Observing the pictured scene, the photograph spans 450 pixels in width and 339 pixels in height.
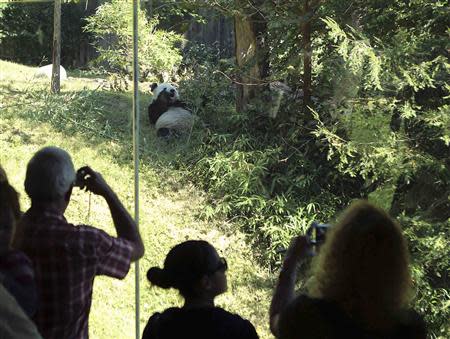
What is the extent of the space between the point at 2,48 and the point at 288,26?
347cm

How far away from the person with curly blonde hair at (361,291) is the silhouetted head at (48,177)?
0.62m

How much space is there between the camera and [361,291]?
1.16m

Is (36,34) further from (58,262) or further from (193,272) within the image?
(193,272)

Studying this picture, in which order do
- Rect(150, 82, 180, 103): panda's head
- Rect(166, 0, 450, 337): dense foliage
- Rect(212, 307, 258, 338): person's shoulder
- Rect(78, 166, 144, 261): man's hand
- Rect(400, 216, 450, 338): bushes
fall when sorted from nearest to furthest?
1. Rect(212, 307, 258, 338): person's shoulder
2. Rect(78, 166, 144, 261): man's hand
3. Rect(400, 216, 450, 338): bushes
4. Rect(166, 0, 450, 337): dense foliage
5. Rect(150, 82, 180, 103): panda's head

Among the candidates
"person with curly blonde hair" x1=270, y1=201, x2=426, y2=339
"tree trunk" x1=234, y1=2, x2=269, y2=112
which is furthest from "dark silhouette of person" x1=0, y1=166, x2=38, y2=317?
"tree trunk" x1=234, y1=2, x2=269, y2=112

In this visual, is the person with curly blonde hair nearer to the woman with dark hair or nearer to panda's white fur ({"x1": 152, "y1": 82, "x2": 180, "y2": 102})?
the woman with dark hair

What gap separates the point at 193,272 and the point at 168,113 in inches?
155

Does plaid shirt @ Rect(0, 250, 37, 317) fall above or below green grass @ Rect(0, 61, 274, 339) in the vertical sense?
above

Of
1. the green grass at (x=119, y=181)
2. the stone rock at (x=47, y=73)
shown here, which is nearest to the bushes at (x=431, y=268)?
the green grass at (x=119, y=181)

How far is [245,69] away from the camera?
4.82 m

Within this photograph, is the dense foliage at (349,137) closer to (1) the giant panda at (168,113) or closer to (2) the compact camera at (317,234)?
(1) the giant panda at (168,113)

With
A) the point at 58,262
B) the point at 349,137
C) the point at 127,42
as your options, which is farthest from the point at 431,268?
the point at 127,42

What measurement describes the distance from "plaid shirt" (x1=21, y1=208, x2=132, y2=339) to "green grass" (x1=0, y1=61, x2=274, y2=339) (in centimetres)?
148

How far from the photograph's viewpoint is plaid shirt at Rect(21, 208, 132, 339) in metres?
1.43
